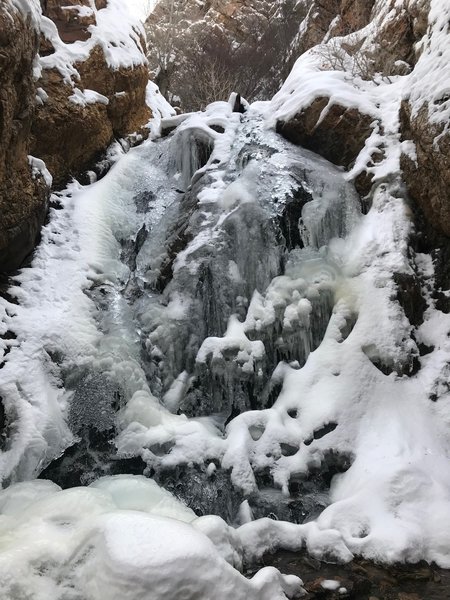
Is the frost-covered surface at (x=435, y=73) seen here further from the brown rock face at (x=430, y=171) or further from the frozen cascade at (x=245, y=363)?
the frozen cascade at (x=245, y=363)

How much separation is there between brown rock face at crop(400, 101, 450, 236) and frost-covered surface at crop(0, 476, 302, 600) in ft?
12.8

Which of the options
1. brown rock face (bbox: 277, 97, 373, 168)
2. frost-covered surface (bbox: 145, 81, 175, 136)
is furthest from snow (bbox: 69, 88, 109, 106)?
brown rock face (bbox: 277, 97, 373, 168)

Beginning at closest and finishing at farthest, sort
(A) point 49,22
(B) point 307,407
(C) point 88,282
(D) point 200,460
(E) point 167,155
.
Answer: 1. (D) point 200,460
2. (B) point 307,407
3. (C) point 88,282
4. (A) point 49,22
5. (E) point 167,155

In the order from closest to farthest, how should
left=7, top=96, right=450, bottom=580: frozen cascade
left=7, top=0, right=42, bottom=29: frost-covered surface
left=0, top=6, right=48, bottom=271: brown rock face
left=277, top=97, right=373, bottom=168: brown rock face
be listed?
left=7, top=96, right=450, bottom=580: frozen cascade, left=0, top=6, right=48, bottom=271: brown rock face, left=7, top=0, right=42, bottom=29: frost-covered surface, left=277, top=97, right=373, bottom=168: brown rock face

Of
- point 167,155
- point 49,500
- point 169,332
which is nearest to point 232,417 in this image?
point 169,332

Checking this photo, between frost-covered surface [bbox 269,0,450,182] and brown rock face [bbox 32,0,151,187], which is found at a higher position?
frost-covered surface [bbox 269,0,450,182]

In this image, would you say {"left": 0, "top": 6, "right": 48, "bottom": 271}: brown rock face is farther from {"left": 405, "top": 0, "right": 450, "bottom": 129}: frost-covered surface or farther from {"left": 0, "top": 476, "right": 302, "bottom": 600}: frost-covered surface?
{"left": 405, "top": 0, "right": 450, "bottom": 129}: frost-covered surface

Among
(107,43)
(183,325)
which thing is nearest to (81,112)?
(107,43)

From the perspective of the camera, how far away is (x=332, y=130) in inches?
263

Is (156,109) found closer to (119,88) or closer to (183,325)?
(119,88)

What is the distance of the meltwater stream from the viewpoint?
3.95 meters

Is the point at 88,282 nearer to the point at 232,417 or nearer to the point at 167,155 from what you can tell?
the point at 232,417

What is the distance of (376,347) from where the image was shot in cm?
454

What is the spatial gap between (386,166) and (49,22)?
17.7ft
